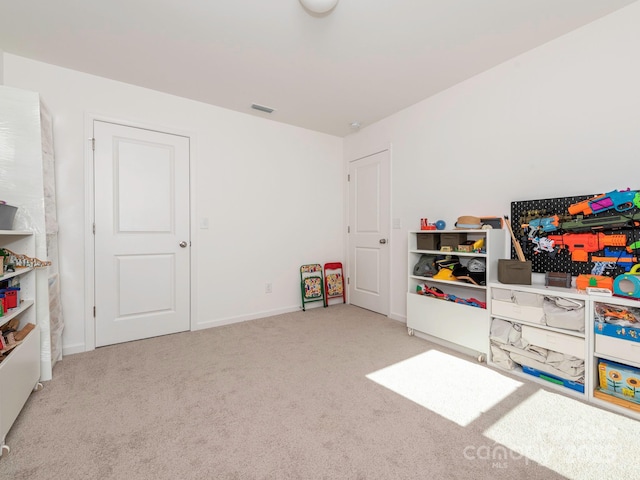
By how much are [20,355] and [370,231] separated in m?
3.44

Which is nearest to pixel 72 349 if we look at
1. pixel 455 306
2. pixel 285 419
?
pixel 285 419

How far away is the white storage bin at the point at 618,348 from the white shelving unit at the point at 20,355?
3284 mm

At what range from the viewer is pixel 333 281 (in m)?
4.27

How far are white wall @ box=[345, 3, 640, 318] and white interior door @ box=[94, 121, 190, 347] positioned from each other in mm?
2533

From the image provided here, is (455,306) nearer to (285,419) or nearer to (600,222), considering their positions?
(600,222)

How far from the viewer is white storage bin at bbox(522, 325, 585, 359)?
6.23 ft

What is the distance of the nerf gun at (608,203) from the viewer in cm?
187

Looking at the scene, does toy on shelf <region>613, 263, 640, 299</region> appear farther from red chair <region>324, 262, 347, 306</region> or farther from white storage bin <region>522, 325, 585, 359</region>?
red chair <region>324, 262, 347, 306</region>

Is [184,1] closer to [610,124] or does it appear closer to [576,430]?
[610,124]

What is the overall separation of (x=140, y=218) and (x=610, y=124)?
13.0 ft

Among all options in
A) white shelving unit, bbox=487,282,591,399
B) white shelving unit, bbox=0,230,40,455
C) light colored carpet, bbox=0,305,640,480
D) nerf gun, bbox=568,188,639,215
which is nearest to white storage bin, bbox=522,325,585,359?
white shelving unit, bbox=487,282,591,399

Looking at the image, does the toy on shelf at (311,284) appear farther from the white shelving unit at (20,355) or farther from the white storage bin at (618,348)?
the white storage bin at (618,348)

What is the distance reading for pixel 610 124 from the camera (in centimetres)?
202

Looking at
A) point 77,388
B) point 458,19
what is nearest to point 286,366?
point 77,388
